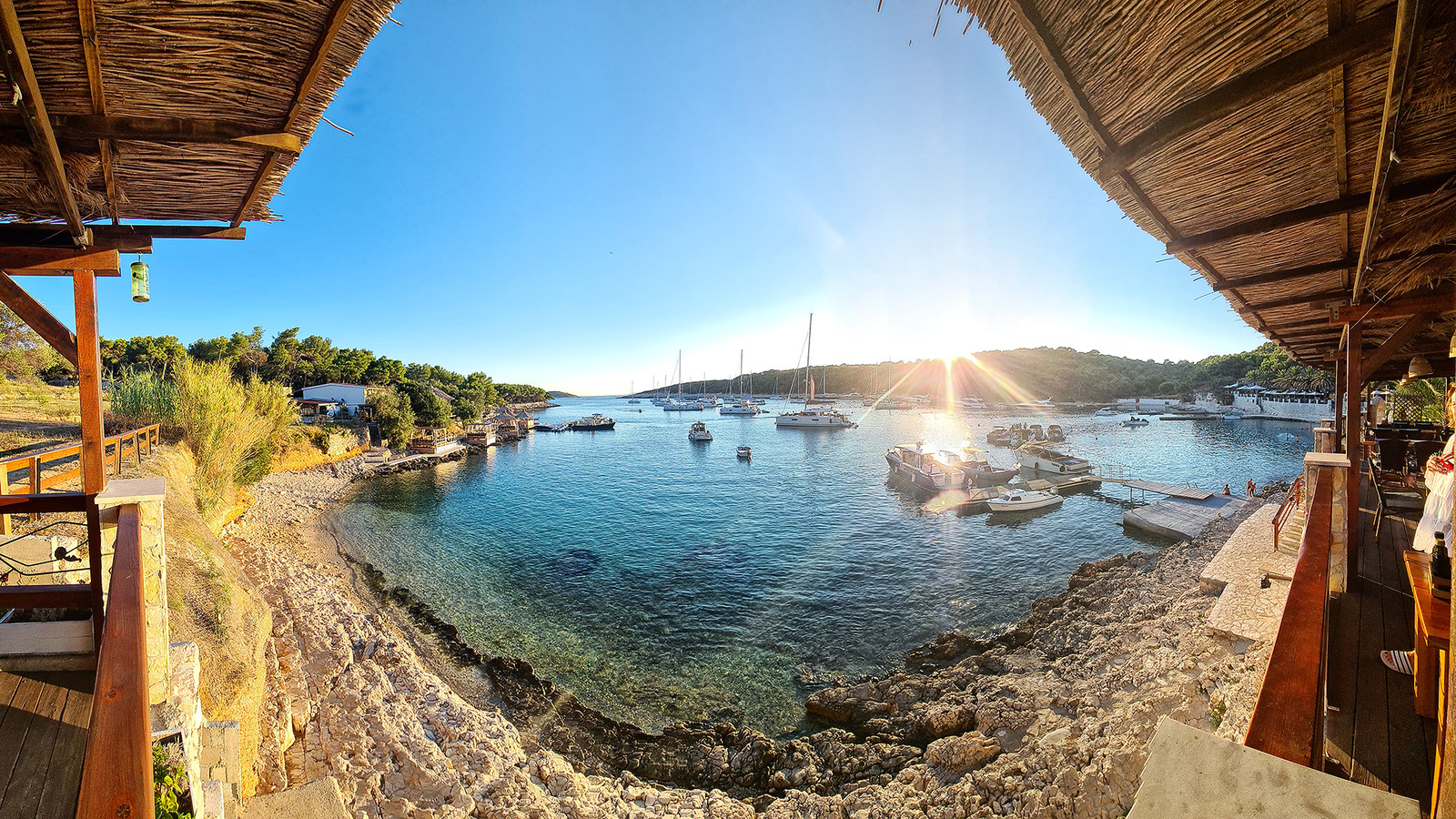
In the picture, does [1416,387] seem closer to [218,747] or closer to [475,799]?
[475,799]

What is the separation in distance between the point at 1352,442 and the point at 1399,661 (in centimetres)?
251

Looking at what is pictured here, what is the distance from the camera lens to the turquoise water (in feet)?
28.8

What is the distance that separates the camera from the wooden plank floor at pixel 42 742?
2.00 metres

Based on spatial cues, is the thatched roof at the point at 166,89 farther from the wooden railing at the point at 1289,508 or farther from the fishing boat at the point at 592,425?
the fishing boat at the point at 592,425

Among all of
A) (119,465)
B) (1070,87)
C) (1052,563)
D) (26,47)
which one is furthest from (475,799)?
(1052,563)

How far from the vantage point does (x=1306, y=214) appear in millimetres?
2695

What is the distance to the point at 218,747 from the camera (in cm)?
308

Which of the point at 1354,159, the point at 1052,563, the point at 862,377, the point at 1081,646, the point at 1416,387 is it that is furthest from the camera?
the point at 862,377

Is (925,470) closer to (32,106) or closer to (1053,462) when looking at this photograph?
(1053,462)

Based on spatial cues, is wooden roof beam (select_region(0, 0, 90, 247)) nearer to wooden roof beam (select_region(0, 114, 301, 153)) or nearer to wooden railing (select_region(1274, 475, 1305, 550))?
wooden roof beam (select_region(0, 114, 301, 153))

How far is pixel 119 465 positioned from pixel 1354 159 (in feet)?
49.7

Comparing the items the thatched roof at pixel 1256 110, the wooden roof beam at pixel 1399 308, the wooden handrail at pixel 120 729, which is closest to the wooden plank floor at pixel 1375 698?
the wooden roof beam at pixel 1399 308

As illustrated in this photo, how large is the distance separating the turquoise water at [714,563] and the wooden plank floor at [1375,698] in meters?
5.84

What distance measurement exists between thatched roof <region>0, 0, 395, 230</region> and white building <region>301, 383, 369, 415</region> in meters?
42.7
